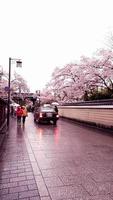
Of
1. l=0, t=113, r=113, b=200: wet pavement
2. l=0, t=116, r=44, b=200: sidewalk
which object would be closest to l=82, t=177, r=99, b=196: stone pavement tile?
l=0, t=113, r=113, b=200: wet pavement

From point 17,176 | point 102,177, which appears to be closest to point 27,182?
point 17,176

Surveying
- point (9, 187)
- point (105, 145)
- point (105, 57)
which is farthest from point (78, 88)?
point (9, 187)

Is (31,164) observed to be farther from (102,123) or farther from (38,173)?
(102,123)

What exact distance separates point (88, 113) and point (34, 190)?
1525 cm

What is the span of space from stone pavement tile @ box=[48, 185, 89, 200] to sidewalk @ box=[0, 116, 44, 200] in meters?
0.32

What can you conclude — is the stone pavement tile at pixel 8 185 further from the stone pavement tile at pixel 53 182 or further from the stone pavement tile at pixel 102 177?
the stone pavement tile at pixel 102 177

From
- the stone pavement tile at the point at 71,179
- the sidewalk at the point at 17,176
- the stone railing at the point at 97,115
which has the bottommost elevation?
the sidewalk at the point at 17,176

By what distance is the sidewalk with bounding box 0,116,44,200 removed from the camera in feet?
14.1

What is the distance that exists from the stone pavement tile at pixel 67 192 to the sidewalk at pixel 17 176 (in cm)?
32

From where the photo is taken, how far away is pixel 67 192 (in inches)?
173

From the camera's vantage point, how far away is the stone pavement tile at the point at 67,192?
4195 millimetres

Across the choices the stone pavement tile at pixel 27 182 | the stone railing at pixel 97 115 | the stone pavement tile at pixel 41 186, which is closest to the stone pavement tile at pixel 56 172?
the stone pavement tile at pixel 41 186

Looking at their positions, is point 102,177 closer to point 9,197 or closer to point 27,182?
point 27,182

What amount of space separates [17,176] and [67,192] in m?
1.59
